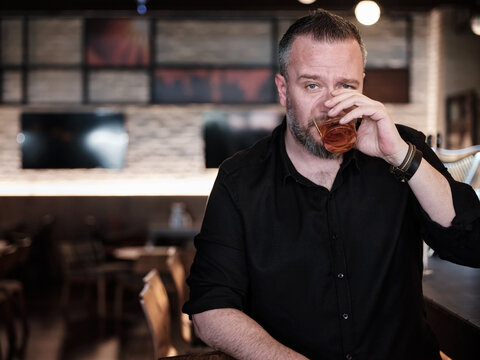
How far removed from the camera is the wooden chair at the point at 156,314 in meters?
2.42

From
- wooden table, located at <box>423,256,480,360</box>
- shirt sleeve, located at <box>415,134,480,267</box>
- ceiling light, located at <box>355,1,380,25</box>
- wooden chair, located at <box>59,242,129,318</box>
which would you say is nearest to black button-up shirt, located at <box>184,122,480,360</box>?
shirt sleeve, located at <box>415,134,480,267</box>

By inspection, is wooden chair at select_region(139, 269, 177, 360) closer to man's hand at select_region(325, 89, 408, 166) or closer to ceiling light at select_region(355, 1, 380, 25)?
man's hand at select_region(325, 89, 408, 166)

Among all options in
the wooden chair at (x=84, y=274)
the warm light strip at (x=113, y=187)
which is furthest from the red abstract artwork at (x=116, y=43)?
the wooden chair at (x=84, y=274)

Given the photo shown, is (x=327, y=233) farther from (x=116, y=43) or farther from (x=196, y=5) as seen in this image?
(x=116, y=43)

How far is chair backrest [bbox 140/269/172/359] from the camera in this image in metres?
2.42

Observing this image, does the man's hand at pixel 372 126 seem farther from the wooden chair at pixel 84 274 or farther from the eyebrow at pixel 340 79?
the wooden chair at pixel 84 274

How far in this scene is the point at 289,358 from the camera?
1.37m

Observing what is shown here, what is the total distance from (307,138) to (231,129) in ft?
21.7

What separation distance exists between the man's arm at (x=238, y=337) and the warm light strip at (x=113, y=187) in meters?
6.69

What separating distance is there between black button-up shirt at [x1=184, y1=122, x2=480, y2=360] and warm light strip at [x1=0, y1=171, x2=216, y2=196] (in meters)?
6.56

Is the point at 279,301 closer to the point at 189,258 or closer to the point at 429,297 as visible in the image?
the point at 429,297

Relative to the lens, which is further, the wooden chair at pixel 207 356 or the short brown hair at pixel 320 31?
the short brown hair at pixel 320 31

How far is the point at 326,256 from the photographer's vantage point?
1.53 metres

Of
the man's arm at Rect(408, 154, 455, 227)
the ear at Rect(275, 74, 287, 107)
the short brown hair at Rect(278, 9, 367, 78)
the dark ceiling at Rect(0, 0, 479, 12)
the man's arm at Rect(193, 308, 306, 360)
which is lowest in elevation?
the man's arm at Rect(193, 308, 306, 360)
